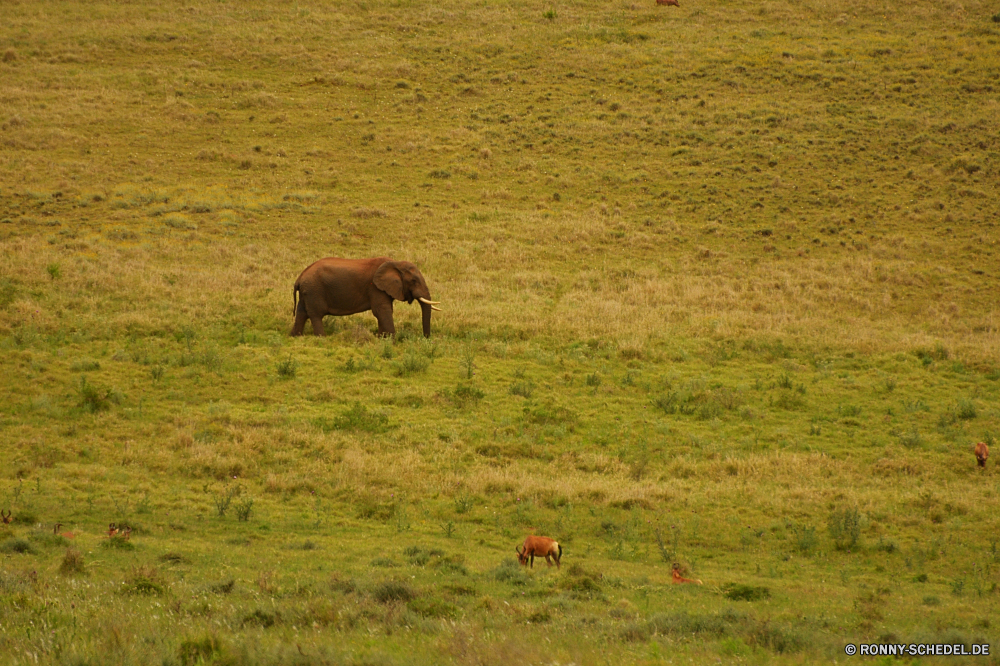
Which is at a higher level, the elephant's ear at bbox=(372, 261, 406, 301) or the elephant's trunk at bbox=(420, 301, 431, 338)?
the elephant's ear at bbox=(372, 261, 406, 301)

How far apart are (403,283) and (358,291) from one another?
4.01ft

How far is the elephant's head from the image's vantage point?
24.9 metres

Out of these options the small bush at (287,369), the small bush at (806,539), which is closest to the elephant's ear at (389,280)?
the small bush at (287,369)

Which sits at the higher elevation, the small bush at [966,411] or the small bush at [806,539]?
the small bush at [966,411]

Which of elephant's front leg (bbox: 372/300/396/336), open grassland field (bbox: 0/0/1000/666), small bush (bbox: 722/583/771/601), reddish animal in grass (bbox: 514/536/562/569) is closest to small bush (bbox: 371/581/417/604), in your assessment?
open grassland field (bbox: 0/0/1000/666)

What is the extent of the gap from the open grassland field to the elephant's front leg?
1.63ft

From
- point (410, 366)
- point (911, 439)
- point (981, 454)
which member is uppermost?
point (410, 366)

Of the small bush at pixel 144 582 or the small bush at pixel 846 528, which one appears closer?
the small bush at pixel 144 582

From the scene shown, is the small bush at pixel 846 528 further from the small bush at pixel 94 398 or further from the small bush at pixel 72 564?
the small bush at pixel 94 398

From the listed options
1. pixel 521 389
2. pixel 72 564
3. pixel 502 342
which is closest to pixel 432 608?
pixel 72 564

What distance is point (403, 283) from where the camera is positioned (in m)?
25.1

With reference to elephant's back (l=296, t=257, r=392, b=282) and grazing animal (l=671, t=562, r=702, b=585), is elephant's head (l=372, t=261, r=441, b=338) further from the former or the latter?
grazing animal (l=671, t=562, r=702, b=585)

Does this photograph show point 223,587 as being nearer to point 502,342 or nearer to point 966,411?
point 502,342

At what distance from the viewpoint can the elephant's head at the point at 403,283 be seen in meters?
24.9
